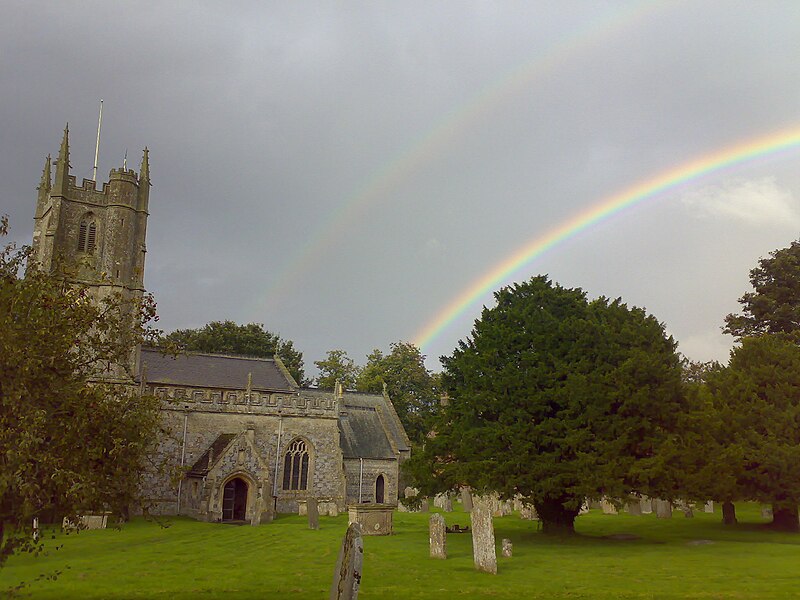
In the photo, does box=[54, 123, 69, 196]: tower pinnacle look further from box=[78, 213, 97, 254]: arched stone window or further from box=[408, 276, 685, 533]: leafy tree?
box=[408, 276, 685, 533]: leafy tree

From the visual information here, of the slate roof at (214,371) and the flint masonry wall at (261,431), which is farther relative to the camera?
the slate roof at (214,371)

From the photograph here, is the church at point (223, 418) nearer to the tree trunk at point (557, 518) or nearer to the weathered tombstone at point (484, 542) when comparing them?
the tree trunk at point (557, 518)

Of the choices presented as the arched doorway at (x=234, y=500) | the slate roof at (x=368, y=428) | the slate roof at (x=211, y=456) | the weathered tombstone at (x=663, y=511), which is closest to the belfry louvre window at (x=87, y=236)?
the slate roof at (x=211, y=456)

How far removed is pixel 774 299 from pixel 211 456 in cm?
4059

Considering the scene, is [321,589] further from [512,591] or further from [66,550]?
[66,550]

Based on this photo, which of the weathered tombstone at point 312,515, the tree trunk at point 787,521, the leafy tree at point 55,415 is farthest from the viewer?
the weathered tombstone at point 312,515

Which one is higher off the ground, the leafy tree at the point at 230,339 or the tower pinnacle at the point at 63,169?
the tower pinnacle at the point at 63,169

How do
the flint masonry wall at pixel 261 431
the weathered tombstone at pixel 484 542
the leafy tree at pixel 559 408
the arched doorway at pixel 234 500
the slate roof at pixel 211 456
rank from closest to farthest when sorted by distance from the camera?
the weathered tombstone at pixel 484 542 < the leafy tree at pixel 559 408 < the arched doorway at pixel 234 500 < the slate roof at pixel 211 456 < the flint masonry wall at pixel 261 431

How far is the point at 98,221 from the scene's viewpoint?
44812 millimetres

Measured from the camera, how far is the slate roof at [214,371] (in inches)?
1674

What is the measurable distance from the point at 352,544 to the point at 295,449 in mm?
31489

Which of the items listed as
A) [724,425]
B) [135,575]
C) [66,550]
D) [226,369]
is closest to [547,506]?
[724,425]

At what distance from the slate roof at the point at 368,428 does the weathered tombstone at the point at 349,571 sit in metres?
35.9

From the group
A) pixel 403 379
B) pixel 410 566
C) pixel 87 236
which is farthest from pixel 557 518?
pixel 403 379
